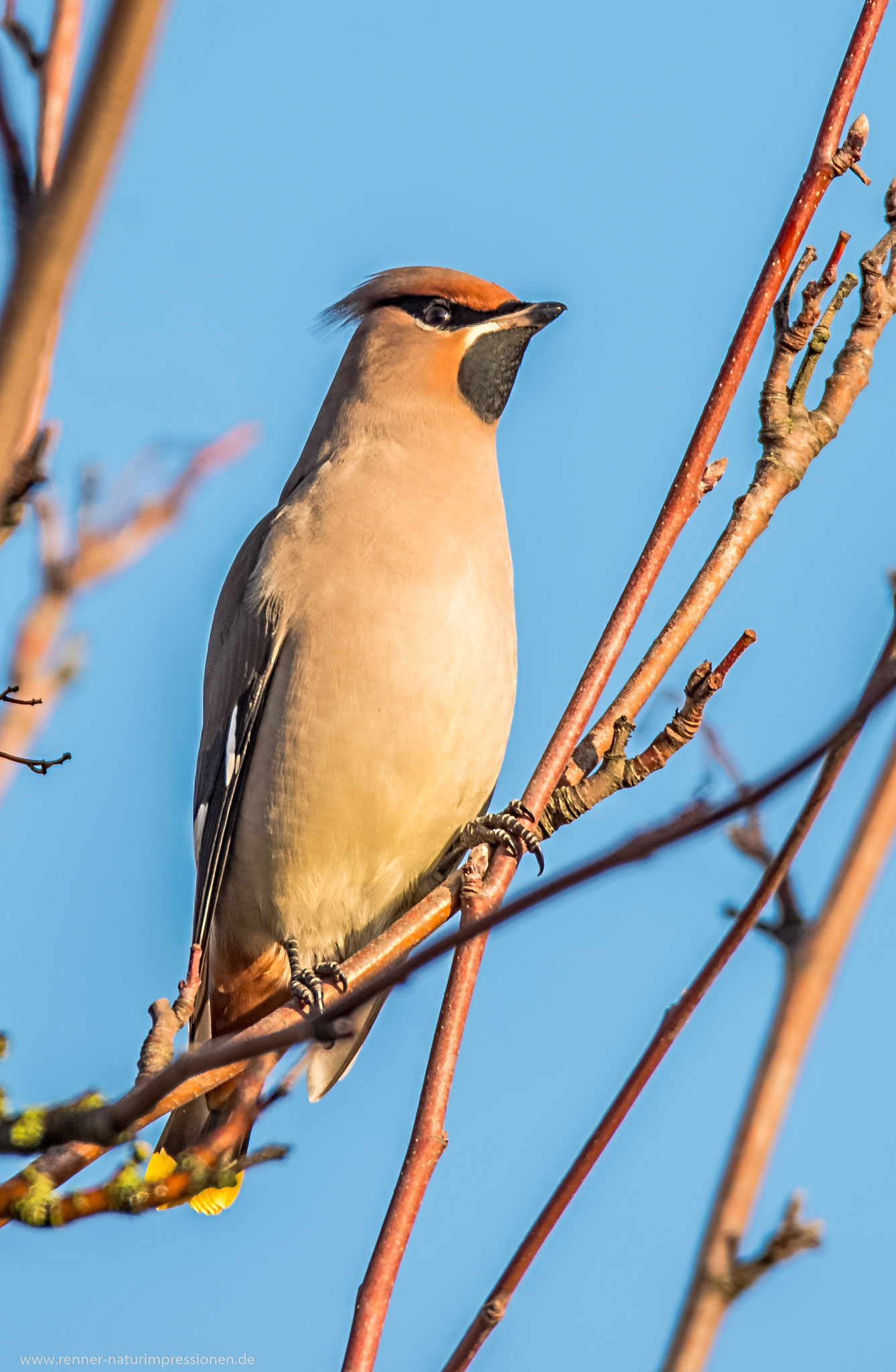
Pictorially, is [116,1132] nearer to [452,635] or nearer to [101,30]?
[101,30]

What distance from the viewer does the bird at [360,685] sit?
12.8ft

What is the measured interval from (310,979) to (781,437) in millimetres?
1901

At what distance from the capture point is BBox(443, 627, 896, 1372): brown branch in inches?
56.1

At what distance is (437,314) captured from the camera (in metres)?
4.71

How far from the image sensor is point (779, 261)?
2.63 m

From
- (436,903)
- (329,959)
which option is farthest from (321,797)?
(436,903)

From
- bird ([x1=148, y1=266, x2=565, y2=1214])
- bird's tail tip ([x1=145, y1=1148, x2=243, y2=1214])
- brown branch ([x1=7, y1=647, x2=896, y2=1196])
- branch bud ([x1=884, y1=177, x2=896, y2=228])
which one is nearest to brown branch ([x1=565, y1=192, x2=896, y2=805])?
branch bud ([x1=884, y1=177, x2=896, y2=228])

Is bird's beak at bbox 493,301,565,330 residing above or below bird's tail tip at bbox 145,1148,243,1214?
above

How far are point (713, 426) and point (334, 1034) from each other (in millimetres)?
1591

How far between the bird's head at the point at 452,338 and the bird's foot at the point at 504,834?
1282mm

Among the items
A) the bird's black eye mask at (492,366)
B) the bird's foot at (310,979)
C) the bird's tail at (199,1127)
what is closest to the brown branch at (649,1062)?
the bird's foot at (310,979)

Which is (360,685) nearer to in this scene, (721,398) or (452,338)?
(452,338)

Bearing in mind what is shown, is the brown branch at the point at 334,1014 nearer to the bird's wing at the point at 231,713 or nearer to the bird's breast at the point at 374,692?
the bird's breast at the point at 374,692

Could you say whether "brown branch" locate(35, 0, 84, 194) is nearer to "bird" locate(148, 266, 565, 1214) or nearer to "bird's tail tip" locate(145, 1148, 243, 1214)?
"bird's tail tip" locate(145, 1148, 243, 1214)
